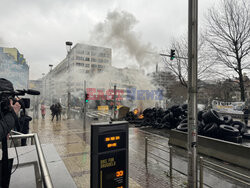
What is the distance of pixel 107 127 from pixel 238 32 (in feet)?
50.5

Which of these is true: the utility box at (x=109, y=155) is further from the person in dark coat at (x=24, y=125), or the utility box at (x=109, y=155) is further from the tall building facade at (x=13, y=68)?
the tall building facade at (x=13, y=68)

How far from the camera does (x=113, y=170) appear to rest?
3.02 m

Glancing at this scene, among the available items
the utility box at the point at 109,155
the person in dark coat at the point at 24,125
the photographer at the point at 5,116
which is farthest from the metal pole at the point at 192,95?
the person in dark coat at the point at 24,125

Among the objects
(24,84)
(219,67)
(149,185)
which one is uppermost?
(219,67)

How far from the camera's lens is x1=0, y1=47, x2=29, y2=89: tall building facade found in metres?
17.9

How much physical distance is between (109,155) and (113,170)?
278 millimetres

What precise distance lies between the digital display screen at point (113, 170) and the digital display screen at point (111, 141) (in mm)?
103

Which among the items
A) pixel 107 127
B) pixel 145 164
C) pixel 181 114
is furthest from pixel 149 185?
pixel 181 114

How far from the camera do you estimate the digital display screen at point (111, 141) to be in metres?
2.90

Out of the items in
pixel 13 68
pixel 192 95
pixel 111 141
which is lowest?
pixel 111 141

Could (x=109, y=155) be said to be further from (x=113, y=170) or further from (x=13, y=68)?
(x=13, y=68)

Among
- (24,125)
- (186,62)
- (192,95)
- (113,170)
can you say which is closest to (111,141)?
(113,170)

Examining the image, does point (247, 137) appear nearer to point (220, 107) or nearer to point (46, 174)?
point (46, 174)

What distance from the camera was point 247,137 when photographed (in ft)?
25.9
